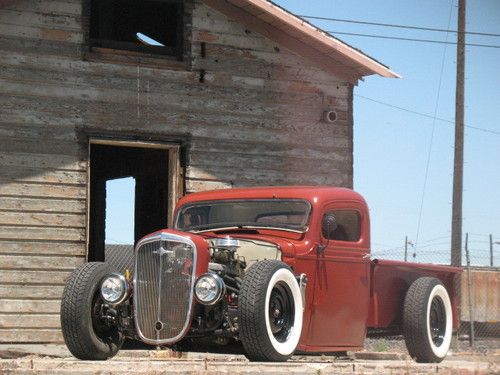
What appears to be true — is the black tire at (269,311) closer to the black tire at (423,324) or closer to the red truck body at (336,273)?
the red truck body at (336,273)

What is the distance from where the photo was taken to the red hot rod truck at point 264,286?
9492 millimetres

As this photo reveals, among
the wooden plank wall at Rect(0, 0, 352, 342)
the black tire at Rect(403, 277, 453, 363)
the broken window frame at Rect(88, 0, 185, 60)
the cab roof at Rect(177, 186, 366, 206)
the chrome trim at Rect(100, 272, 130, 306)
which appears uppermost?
the broken window frame at Rect(88, 0, 185, 60)

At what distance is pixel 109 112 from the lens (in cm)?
1511

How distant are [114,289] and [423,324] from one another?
3.65 meters

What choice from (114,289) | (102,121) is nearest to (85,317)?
(114,289)

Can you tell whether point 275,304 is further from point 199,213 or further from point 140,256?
point 199,213

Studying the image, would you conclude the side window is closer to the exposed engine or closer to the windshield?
the windshield

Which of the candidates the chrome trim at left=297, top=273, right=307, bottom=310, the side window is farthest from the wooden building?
the chrome trim at left=297, top=273, right=307, bottom=310

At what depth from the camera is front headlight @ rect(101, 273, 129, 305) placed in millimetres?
9648

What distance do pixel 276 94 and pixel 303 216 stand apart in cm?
533

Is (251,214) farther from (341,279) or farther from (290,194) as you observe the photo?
A: (341,279)

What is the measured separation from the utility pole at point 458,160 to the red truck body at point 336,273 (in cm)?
1338

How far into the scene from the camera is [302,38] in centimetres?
1623

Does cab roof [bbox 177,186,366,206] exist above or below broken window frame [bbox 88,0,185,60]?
below
